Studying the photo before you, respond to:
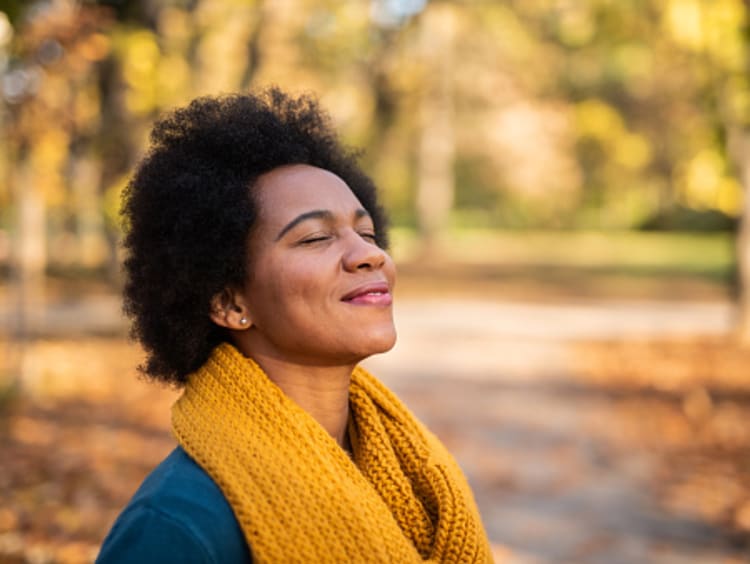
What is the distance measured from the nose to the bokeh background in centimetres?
82

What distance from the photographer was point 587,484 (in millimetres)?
6953

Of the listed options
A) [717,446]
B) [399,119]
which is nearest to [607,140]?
[399,119]

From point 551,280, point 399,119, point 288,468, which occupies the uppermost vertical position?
point 399,119

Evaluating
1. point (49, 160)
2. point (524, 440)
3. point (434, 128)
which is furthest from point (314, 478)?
point (434, 128)

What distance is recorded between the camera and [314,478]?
1846mm

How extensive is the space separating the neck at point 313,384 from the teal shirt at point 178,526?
36cm

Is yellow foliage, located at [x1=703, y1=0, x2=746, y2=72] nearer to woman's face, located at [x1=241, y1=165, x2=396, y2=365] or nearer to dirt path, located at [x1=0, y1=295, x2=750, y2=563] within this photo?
dirt path, located at [x1=0, y1=295, x2=750, y2=563]

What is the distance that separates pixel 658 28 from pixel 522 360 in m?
5.79

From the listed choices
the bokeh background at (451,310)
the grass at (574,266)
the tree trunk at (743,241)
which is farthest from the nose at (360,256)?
the grass at (574,266)

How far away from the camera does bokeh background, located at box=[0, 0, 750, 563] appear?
622cm

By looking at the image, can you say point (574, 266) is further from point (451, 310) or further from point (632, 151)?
point (632, 151)

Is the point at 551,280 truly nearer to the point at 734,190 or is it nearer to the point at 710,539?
the point at 734,190

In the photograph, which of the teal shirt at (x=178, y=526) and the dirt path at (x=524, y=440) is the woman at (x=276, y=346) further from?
the dirt path at (x=524, y=440)

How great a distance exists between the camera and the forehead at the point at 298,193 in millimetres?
2109
